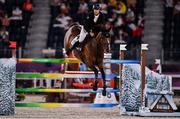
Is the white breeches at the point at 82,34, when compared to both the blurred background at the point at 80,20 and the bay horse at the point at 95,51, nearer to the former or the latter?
the bay horse at the point at 95,51

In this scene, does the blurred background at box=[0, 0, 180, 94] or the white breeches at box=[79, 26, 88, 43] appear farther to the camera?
the blurred background at box=[0, 0, 180, 94]

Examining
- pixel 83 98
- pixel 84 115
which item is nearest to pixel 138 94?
pixel 84 115

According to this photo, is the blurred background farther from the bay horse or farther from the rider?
the rider

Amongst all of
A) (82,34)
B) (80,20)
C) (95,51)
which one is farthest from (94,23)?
(80,20)

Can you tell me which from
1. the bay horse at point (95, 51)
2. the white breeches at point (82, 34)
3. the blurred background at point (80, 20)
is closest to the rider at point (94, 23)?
the white breeches at point (82, 34)

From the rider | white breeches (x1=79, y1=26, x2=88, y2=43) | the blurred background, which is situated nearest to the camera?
the rider

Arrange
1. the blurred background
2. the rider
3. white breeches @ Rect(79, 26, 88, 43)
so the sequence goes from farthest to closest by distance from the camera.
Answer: the blurred background, white breeches @ Rect(79, 26, 88, 43), the rider

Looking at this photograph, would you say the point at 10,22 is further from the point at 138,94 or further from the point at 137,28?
the point at 138,94

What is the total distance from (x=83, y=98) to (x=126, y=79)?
585 cm

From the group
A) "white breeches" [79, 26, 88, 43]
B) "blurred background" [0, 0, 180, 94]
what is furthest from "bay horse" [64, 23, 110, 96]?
"blurred background" [0, 0, 180, 94]

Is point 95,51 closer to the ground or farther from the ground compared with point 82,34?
closer to the ground

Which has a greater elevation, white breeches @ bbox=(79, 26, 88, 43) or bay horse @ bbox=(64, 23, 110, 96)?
white breeches @ bbox=(79, 26, 88, 43)

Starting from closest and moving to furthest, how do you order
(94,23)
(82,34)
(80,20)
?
(94,23)
(82,34)
(80,20)

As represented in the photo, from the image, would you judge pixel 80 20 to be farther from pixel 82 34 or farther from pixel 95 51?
pixel 95 51
